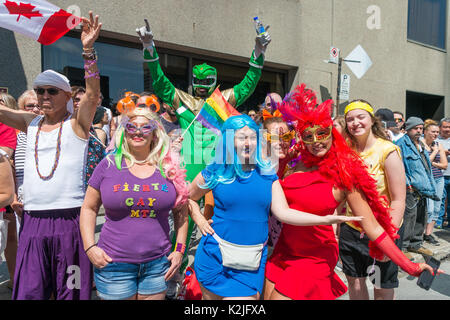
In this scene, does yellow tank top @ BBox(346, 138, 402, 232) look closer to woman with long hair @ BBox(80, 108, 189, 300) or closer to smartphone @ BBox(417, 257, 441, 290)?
smartphone @ BBox(417, 257, 441, 290)

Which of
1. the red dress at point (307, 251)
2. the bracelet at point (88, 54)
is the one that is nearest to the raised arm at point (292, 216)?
the red dress at point (307, 251)

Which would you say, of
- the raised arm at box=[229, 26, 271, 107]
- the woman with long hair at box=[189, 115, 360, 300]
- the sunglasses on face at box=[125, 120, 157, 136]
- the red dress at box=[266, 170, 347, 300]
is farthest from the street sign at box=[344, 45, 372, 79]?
the sunglasses on face at box=[125, 120, 157, 136]

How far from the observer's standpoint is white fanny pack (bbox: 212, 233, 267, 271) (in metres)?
2.00

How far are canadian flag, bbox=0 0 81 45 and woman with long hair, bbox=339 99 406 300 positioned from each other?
2152mm

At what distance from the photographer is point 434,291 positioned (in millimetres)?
3811

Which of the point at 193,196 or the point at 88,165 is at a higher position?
the point at 88,165

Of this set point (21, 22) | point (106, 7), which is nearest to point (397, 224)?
point (21, 22)

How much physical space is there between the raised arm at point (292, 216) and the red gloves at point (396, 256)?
24 centimetres

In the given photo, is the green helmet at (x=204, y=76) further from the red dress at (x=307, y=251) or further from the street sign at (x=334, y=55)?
the street sign at (x=334, y=55)

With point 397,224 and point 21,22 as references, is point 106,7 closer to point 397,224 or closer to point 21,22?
point 21,22

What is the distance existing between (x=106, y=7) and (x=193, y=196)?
5.13 m

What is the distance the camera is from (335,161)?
2.15m

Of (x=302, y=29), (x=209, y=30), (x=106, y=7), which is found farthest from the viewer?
(x=302, y=29)
